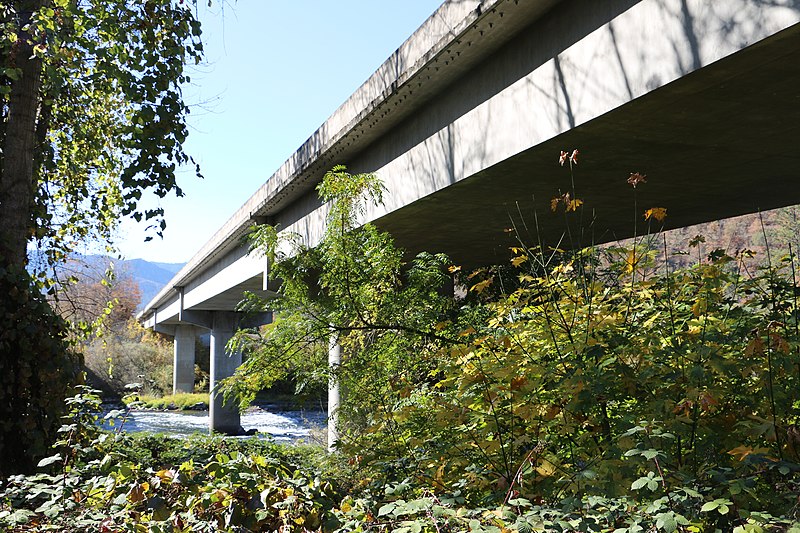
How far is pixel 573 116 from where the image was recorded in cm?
486

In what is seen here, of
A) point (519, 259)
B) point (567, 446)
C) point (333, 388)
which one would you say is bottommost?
point (567, 446)

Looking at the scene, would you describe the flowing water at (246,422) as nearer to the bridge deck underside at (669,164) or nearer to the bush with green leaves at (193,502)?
the bridge deck underside at (669,164)

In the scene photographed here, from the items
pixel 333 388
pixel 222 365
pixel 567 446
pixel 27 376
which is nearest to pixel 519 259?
pixel 567 446

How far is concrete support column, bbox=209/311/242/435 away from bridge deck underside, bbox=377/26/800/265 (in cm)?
1825

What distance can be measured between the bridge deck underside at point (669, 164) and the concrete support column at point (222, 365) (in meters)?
18.2

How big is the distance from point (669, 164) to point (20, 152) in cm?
555

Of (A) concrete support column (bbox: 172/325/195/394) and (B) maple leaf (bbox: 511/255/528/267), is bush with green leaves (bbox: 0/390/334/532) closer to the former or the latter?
(B) maple leaf (bbox: 511/255/528/267)

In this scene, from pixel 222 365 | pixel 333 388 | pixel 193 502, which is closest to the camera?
pixel 193 502

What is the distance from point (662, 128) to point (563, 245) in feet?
22.5

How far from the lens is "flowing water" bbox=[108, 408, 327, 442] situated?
83.8ft

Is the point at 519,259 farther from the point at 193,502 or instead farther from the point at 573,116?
the point at 193,502

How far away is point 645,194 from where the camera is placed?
25.4 ft

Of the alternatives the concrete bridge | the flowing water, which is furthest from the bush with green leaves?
the flowing water

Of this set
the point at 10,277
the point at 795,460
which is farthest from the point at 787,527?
the point at 10,277
